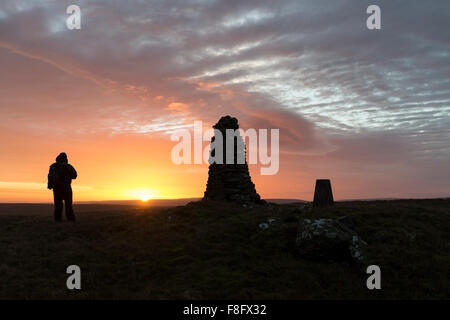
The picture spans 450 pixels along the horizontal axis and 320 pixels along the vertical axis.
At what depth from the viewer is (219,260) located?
13.4 meters

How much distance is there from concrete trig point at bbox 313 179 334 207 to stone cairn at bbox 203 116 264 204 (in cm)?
606

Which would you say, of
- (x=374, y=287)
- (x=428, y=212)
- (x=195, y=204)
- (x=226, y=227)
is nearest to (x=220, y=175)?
(x=195, y=204)

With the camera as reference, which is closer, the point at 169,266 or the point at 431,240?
the point at 169,266

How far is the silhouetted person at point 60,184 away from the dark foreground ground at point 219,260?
1784 millimetres

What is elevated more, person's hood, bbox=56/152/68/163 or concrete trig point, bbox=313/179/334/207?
person's hood, bbox=56/152/68/163

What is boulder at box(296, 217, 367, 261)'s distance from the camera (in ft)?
44.2

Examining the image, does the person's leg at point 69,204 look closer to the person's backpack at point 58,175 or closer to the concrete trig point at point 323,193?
the person's backpack at point 58,175

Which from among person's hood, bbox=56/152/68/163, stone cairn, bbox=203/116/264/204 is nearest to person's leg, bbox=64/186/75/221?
person's hood, bbox=56/152/68/163

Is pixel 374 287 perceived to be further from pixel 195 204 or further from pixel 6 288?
pixel 195 204

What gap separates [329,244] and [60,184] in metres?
17.0

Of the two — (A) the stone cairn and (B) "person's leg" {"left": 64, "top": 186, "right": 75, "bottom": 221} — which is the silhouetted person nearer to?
(B) "person's leg" {"left": 64, "top": 186, "right": 75, "bottom": 221}
